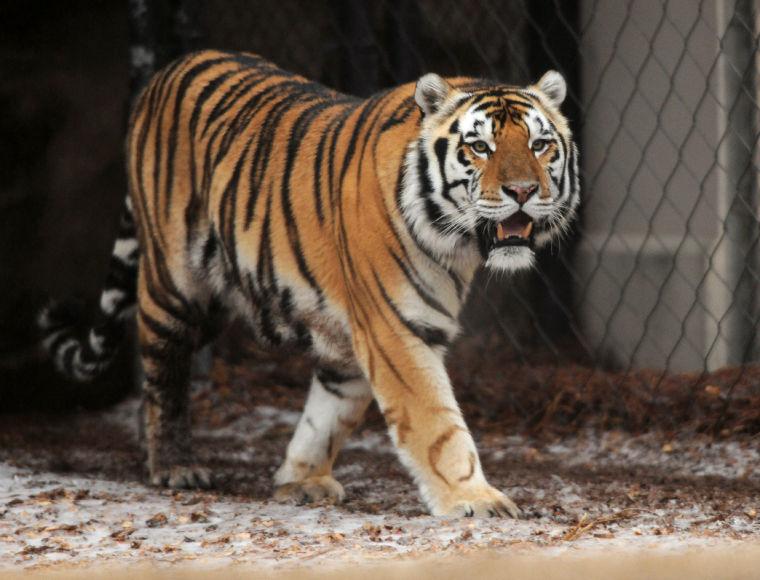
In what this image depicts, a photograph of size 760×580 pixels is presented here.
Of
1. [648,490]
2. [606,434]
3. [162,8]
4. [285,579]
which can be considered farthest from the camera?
[162,8]

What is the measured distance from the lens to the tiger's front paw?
121 inches

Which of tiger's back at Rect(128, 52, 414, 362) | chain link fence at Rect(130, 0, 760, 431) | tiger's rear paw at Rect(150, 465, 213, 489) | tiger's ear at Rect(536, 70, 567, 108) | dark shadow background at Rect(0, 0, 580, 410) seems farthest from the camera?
dark shadow background at Rect(0, 0, 580, 410)

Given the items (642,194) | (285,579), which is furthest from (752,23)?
(285,579)

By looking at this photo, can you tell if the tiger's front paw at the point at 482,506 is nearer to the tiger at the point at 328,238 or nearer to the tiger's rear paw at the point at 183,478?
the tiger at the point at 328,238

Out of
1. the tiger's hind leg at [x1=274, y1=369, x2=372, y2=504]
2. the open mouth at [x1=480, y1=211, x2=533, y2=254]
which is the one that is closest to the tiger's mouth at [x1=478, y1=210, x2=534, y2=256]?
the open mouth at [x1=480, y1=211, x2=533, y2=254]

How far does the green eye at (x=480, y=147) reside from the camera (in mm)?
3176

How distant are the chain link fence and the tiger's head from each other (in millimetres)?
1251

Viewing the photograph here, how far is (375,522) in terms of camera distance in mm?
3125

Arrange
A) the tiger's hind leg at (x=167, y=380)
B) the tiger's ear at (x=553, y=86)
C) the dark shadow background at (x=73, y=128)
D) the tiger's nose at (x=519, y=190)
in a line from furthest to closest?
the dark shadow background at (x=73, y=128), the tiger's hind leg at (x=167, y=380), the tiger's ear at (x=553, y=86), the tiger's nose at (x=519, y=190)

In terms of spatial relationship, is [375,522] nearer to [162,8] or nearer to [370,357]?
[370,357]

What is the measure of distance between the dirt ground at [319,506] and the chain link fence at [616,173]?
316 millimetres

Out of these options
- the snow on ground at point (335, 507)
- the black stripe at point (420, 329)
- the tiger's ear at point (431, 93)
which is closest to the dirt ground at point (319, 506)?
the snow on ground at point (335, 507)

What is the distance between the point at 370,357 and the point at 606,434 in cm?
154

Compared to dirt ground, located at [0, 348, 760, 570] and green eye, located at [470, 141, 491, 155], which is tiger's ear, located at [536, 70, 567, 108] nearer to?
green eye, located at [470, 141, 491, 155]
